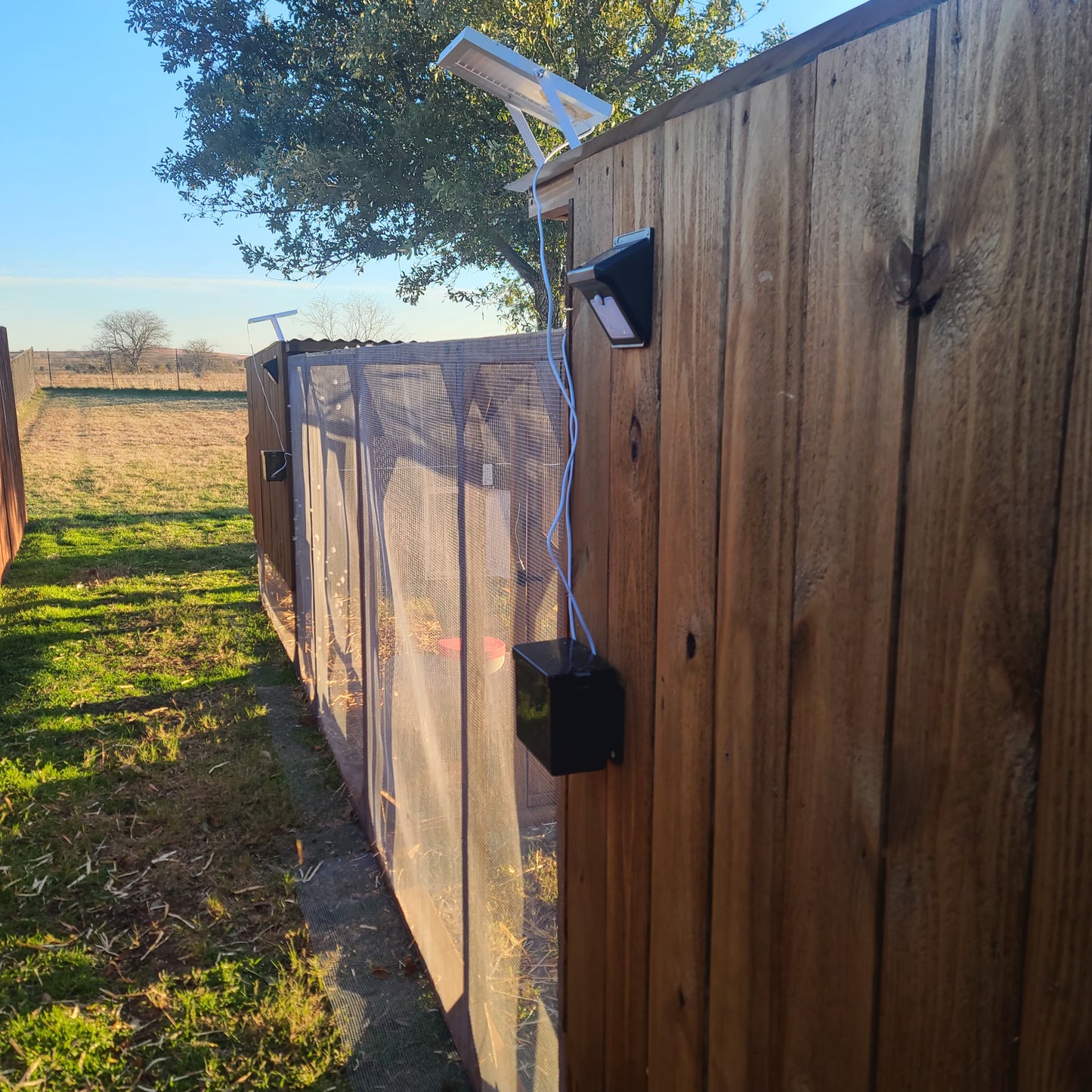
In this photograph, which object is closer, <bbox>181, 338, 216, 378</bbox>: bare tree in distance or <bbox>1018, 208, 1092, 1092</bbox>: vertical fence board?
<bbox>1018, 208, 1092, 1092</bbox>: vertical fence board

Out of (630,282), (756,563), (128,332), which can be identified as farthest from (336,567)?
(128,332)

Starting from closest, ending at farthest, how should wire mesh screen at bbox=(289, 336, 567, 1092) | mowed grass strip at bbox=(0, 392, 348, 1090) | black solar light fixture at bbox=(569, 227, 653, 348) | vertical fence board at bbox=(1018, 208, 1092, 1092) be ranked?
vertical fence board at bbox=(1018, 208, 1092, 1092) < black solar light fixture at bbox=(569, 227, 653, 348) < wire mesh screen at bbox=(289, 336, 567, 1092) < mowed grass strip at bbox=(0, 392, 348, 1090)

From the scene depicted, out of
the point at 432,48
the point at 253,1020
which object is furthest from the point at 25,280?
the point at 253,1020

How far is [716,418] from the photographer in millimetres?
1051

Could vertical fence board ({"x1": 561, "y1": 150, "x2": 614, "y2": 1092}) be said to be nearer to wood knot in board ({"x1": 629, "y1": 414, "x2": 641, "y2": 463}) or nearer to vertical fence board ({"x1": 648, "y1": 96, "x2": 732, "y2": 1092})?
wood knot in board ({"x1": 629, "y1": 414, "x2": 641, "y2": 463})

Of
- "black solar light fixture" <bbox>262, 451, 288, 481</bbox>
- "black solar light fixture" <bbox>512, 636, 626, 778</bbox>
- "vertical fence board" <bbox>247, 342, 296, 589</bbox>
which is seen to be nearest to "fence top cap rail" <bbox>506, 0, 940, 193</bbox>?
"black solar light fixture" <bbox>512, 636, 626, 778</bbox>

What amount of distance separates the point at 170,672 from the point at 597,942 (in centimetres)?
511

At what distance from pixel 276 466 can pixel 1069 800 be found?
5.57m

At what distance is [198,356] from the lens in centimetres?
4075

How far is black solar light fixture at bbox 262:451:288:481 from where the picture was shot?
5.67 m

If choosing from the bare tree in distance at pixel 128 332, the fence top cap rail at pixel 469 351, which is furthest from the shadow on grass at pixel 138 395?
the fence top cap rail at pixel 469 351

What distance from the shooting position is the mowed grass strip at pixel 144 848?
8.86 feet

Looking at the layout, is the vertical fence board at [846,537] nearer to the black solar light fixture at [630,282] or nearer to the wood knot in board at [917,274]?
the wood knot in board at [917,274]

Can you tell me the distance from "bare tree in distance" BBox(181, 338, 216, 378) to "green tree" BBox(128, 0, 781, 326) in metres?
29.9
